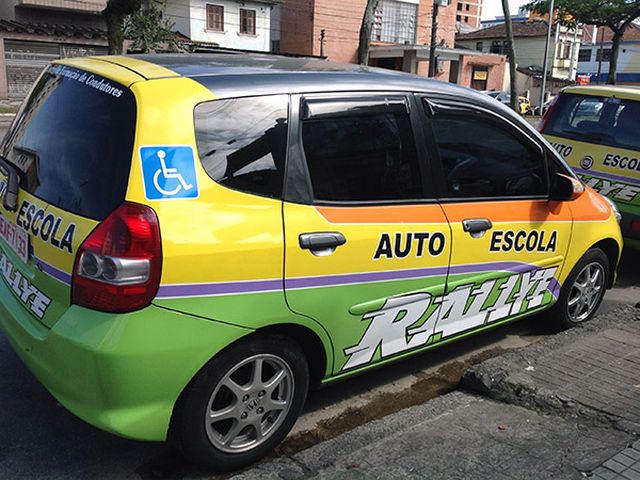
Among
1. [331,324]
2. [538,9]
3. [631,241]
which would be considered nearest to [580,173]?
[631,241]

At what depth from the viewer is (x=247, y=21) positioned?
40.6 m

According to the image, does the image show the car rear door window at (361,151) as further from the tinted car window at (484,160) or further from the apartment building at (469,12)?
the apartment building at (469,12)

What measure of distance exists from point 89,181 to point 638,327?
12.9ft

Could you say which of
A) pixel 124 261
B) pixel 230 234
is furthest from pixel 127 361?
pixel 230 234

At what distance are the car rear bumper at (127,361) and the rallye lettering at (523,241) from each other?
1.74 meters

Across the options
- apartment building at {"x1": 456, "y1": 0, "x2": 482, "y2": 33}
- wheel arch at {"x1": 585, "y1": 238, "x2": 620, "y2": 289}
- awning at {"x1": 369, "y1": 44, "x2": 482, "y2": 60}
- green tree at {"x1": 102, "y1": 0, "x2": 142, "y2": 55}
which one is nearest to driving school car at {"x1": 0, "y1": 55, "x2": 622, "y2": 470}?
wheel arch at {"x1": 585, "y1": 238, "x2": 620, "y2": 289}

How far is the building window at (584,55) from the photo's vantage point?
75500 millimetres

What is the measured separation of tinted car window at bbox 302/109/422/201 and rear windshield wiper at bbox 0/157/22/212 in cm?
134

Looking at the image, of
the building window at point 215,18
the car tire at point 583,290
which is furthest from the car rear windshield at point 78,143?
the building window at point 215,18

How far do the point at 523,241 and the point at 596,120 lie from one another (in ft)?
11.2

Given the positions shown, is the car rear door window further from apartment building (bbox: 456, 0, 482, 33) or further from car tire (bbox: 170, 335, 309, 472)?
apartment building (bbox: 456, 0, 482, 33)

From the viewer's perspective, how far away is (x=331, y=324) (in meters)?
2.84

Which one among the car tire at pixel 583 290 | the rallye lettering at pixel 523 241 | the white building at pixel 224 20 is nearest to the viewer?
the rallye lettering at pixel 523 241

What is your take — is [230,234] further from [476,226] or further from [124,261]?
[476,226]
